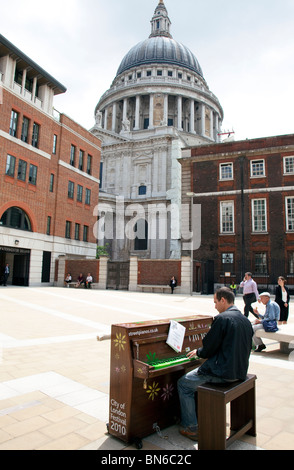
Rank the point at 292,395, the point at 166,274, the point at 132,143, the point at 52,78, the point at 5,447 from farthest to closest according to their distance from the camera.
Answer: the point at 132,143
the point at 52,78
the point at 166,274
the point at 292,395
the point at 5,447

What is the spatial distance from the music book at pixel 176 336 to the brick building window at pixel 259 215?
2667 centimetres

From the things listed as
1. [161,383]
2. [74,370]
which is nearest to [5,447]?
[161,383]

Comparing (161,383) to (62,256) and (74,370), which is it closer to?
(74,370)

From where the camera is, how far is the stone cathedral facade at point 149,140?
4959cm

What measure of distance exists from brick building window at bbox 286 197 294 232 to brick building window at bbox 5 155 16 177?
77.4 feet

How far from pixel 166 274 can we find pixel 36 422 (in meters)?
23.2

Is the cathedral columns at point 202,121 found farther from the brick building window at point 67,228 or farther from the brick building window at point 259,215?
the brick building window at point 67,228

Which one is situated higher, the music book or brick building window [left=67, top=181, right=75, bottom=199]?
brick building window [left=67, top=181, right=75, bottom=199]

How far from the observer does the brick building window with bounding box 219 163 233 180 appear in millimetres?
30641

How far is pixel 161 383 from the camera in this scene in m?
3.63

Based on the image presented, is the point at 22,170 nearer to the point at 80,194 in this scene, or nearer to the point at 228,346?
the point at 80,194

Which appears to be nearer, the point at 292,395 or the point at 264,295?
the point at 292,395

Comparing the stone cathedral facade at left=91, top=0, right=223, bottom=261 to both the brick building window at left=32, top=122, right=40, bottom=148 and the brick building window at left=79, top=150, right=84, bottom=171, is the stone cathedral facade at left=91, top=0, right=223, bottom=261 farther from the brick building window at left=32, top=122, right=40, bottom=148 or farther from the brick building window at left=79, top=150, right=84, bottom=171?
the brick building window at left=32, top=122, right=40, bottom=148

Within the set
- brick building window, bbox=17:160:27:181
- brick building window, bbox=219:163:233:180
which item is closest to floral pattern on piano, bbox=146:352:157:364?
brick building window, bbox=17:160:27:181
